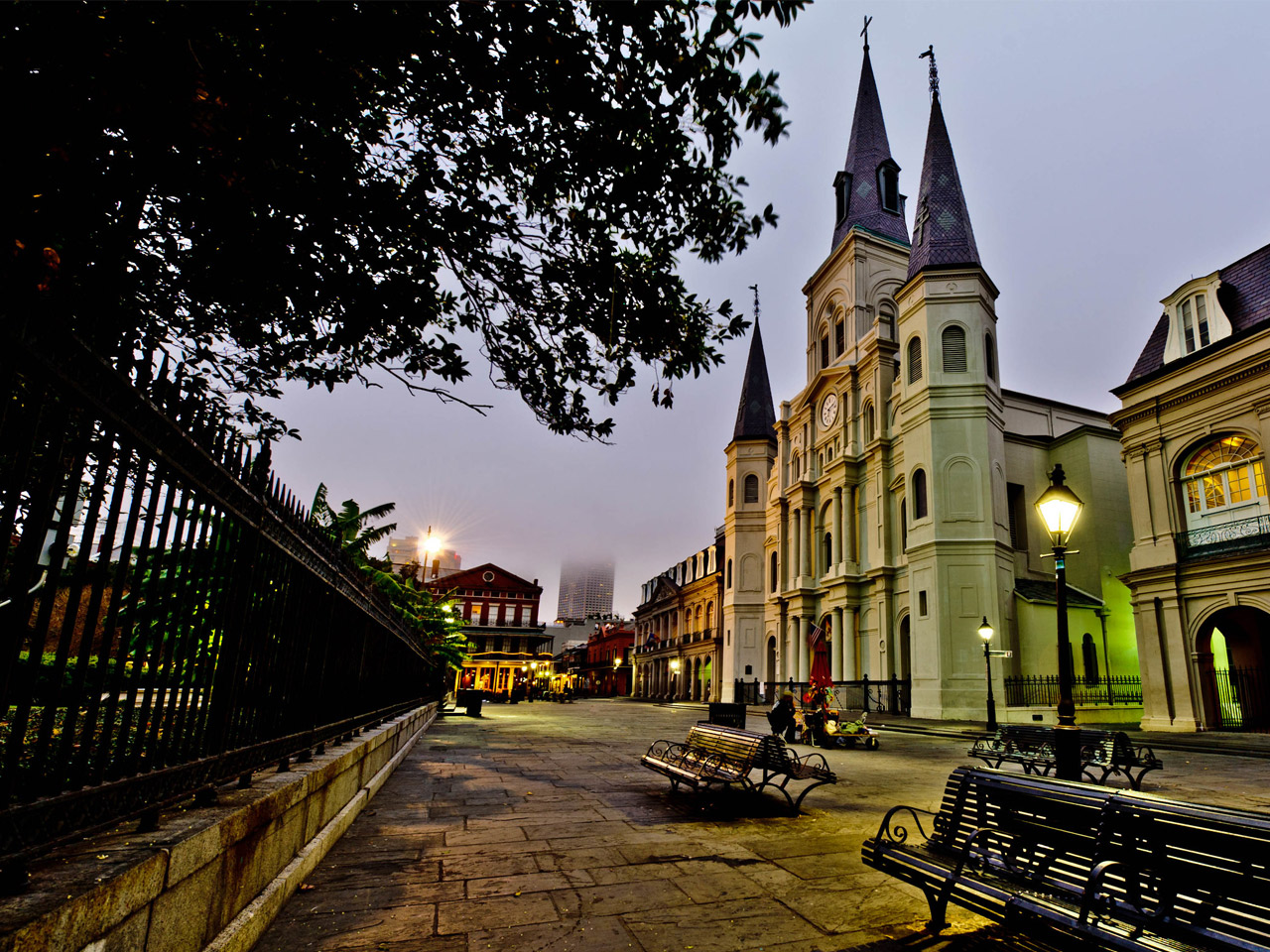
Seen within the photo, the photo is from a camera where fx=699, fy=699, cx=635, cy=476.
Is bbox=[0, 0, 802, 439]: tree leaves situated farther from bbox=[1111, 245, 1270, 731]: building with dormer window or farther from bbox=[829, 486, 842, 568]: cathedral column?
bbox=[829, 486, 842, 568]: cathedral column

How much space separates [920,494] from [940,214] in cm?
1308

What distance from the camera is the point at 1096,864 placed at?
3.55 meters

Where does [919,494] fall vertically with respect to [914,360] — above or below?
below

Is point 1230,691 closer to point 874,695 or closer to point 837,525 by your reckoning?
point 874,695

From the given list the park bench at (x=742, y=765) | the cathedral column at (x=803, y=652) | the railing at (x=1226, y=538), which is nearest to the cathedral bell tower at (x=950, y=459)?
the railing at (x=1226, y=538)

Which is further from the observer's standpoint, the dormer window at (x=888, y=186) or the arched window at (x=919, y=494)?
the dormer window at (x=888, y=186)

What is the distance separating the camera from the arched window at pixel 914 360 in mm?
31578

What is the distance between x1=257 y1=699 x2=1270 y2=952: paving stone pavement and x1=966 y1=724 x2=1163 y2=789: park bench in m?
0.73

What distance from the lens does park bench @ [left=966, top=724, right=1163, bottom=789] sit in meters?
10.4

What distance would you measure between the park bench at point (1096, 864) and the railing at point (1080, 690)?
2497 cm

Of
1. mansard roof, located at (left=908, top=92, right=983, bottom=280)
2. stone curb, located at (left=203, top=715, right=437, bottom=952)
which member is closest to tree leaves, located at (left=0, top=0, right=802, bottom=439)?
stone curb, located at (left=203, top=715, right=437, bottom=952)

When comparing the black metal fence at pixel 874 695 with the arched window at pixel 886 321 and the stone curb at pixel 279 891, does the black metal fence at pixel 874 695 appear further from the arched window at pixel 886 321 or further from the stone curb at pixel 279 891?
the stone curb at pixel 279 891

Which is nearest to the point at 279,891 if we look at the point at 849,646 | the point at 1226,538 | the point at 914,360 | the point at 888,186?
the point at 1226,538

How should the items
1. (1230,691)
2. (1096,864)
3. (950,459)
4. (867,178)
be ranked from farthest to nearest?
(867,178)
(950,459)
(1230,691)
(1096,864)
